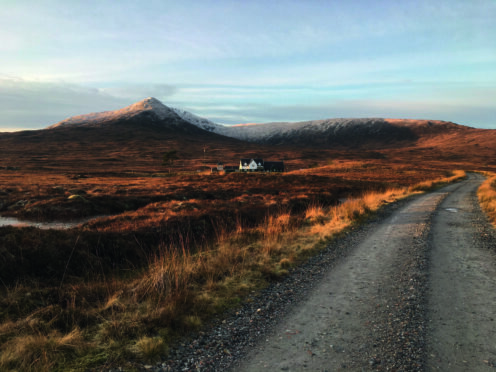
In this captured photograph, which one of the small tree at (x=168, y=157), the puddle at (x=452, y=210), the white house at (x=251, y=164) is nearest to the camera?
the puddle at (x=452, y=210)

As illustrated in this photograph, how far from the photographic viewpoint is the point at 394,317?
5676mm

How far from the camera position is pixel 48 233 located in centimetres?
1199

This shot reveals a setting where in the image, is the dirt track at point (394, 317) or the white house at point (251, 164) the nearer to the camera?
the dirt track at point (394, 317)

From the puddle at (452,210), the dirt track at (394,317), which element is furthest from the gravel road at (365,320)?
the puddle at (452,210)

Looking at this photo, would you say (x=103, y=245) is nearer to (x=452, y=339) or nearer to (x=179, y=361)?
(x=179, y=361)

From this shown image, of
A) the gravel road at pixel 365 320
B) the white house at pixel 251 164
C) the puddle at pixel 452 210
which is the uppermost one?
the white house at pixel 251 164

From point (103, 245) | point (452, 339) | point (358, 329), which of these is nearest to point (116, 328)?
point (358, 329)

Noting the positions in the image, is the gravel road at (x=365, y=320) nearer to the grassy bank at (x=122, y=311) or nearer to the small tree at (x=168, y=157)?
the grassy bank at (x=122, y=311)

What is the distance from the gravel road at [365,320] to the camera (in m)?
4.41

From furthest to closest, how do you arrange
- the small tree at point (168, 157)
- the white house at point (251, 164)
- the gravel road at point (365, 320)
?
the white house at point (251, 164)
the small tree at point (168, 157)
the gravel road at point (365, 320)

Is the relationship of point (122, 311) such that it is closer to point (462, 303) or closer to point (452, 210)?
point (462, 303)

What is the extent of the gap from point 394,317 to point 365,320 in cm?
61

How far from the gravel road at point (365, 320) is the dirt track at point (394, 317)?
2 centimetres

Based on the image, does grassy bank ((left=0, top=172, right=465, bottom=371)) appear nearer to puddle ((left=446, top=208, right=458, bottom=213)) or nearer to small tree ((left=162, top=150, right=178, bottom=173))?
puddle ((left=446, top=208, right=458, bottom=213))
